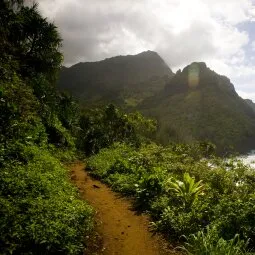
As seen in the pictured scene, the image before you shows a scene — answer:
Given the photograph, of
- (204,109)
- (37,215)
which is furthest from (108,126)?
(204,109)

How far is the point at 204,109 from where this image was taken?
12888 centimetres

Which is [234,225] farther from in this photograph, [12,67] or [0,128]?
[12,67]

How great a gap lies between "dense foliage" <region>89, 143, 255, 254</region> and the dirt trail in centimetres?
48

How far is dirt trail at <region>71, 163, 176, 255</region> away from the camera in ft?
27.2

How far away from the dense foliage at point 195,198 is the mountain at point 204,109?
186 feet

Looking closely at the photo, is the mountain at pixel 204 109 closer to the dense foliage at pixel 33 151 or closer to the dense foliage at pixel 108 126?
the dense foliage at pixel 108 126

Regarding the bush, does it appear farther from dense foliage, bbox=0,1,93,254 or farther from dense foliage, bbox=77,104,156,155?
dense foliage, bbox=77,104,156,155

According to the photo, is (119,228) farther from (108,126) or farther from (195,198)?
(108,126)

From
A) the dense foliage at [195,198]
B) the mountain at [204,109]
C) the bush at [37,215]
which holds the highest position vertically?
the mountain at [204,109]

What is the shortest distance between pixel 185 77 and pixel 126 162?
155 m

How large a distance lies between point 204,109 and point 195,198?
121603mm

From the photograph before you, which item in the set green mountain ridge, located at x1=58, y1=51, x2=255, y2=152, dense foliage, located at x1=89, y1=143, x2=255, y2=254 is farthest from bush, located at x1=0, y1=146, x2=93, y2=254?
green mountain ridge, located at x1=58, y1=51, x2=255, y2=152

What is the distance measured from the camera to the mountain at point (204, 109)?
105125 millimetres

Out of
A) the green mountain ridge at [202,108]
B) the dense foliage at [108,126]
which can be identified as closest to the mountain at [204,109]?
the green mountain ridge at [202,108]
